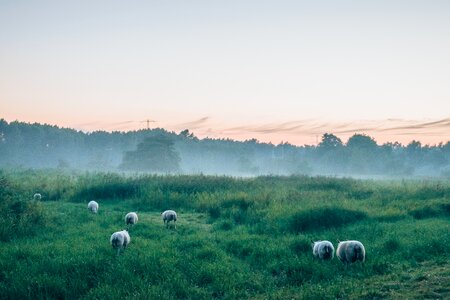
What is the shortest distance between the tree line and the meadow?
234 ft

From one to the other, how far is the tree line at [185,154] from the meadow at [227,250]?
71.3m

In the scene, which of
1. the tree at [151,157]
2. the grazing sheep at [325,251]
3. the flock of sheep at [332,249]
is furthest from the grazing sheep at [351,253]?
the tree at [151,157]

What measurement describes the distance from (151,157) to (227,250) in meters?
81.1

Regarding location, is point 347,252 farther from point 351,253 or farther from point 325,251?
point 325,251

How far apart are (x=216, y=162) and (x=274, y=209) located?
132m

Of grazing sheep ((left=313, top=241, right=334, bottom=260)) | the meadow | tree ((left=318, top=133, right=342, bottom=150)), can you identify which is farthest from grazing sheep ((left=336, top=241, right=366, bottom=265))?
tree ((left=318, top=133, right=342, bottom=150))

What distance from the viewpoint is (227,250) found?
13.5 meters

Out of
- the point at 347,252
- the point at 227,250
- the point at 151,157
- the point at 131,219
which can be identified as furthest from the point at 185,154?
the point at 347,252

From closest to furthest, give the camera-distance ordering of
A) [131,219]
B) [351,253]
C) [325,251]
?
[351,253], [325,251], [131,219]

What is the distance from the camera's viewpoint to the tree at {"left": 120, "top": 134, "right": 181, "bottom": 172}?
302ft

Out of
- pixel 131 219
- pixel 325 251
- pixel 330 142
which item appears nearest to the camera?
pixel 325 251

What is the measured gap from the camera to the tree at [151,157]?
9194 cm

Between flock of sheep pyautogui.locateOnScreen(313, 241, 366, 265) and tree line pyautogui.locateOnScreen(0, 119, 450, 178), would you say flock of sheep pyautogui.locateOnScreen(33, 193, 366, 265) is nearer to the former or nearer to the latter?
flock of sheep pyautogui.locateOnScreen(313, 241, 366, 265)

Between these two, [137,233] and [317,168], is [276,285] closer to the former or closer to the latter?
[137,233]
